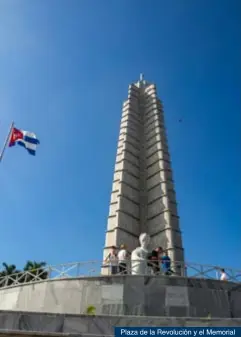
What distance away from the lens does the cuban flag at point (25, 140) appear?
75.0ft

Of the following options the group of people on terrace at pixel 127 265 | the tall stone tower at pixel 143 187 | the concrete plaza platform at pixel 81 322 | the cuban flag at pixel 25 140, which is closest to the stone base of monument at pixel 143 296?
the group of people on terrace at pixel 127 265

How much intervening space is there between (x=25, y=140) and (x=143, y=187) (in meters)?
11.2

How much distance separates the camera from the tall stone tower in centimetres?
2345

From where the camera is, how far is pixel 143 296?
1398 cm

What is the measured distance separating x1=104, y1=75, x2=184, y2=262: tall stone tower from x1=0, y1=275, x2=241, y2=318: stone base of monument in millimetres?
7449

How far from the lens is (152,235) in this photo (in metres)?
24.3

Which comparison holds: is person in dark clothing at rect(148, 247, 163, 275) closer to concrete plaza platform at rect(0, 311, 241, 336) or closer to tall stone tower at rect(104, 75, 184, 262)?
tall stone tower at rect(104, 75, 184, 262)

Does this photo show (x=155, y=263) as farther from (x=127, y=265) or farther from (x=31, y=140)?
(x=31, y=140)

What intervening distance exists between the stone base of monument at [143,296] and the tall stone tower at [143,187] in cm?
745

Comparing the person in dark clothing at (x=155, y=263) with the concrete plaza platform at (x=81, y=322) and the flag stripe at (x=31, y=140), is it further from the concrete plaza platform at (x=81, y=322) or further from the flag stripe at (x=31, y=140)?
the flag stripe at (x=31, y=140)

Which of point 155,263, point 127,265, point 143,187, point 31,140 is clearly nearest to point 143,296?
point 127,265

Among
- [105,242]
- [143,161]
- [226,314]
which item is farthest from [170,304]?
[143,161]

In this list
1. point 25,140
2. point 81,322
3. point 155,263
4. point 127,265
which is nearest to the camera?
point 81,322

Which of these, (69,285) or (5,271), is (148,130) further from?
(5,271)
